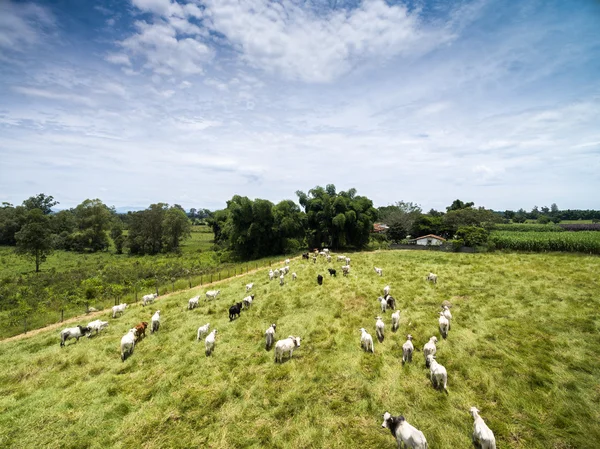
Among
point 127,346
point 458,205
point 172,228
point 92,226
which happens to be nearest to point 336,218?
point 127,346

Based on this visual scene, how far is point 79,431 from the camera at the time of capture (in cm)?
648

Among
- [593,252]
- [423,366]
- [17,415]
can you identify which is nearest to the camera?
[17,415]

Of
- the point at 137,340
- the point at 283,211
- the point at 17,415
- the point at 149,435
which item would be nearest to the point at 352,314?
the point at 149,435

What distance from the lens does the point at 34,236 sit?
3431 cm

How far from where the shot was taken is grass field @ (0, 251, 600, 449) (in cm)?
621

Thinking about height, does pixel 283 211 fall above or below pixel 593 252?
above

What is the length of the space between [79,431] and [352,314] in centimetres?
993

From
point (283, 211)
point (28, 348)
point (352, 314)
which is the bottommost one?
point (28, 348)

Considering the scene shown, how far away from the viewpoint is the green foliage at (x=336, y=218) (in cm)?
4097

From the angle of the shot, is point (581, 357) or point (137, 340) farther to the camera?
point (137, 340)

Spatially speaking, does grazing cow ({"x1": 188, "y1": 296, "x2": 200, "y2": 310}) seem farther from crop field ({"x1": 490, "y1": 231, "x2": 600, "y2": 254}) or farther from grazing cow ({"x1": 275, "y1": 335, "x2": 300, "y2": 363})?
crop field ({"x1": 490, "y1": 231, "x2": 600, "y2": 254})

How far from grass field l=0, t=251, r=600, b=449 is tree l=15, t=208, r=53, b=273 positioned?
98.0ft

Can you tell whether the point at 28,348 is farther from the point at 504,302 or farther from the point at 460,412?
the point at 504,302

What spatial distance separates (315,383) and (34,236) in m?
43.8
